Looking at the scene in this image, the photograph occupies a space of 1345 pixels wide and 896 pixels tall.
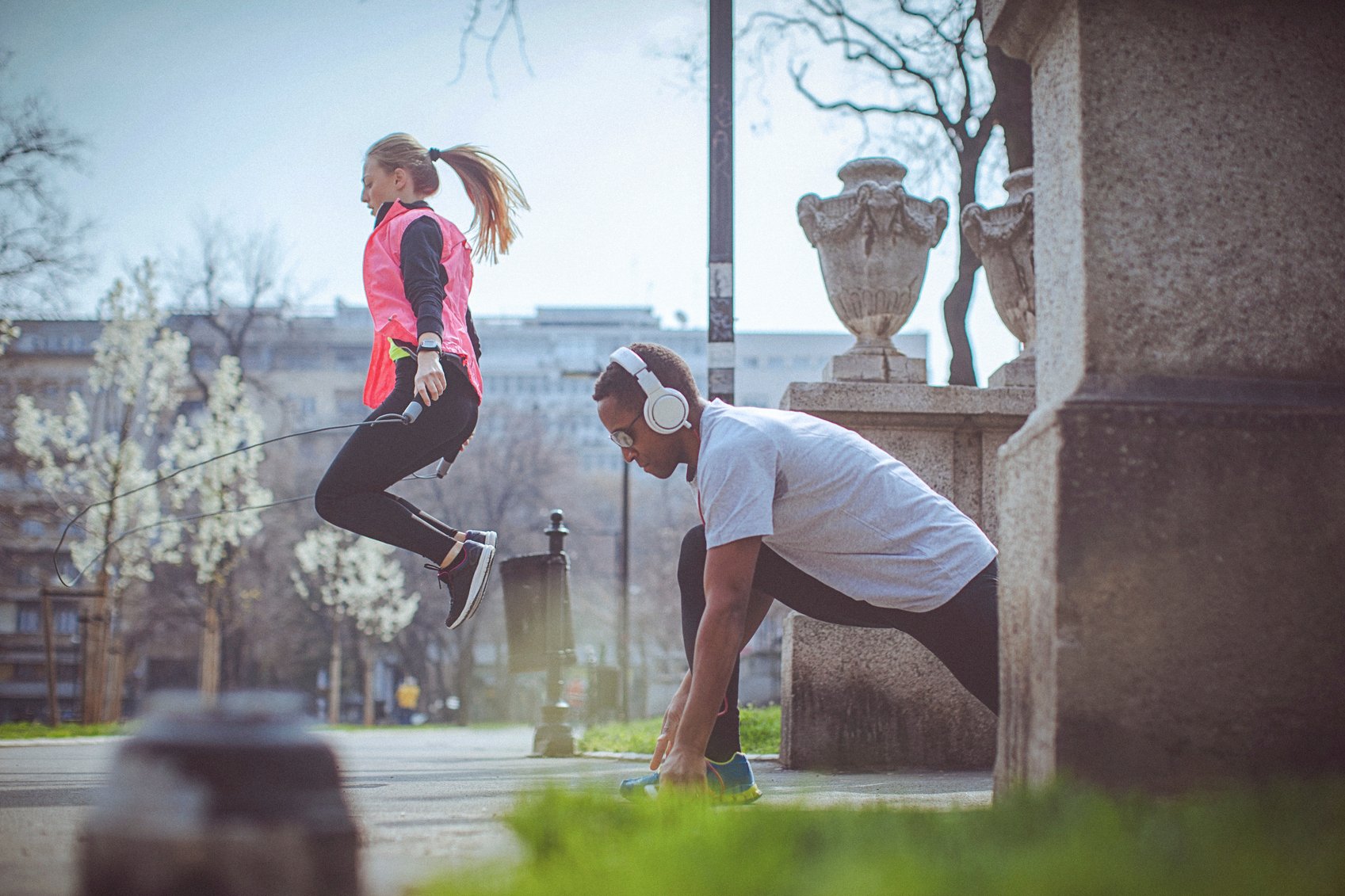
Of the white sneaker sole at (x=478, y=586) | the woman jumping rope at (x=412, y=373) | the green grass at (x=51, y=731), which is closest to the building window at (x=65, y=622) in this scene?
the green grass at (x=51, y=731)

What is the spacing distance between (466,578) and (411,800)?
1.34 metres

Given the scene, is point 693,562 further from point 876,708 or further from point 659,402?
point 876,708

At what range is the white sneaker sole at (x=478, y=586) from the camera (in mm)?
5105

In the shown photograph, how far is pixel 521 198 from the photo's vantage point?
5.84 metres

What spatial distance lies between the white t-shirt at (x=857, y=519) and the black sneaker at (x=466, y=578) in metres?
1.55

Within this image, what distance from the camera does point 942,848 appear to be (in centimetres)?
194

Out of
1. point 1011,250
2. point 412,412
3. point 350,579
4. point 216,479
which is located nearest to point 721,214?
point 1011,250

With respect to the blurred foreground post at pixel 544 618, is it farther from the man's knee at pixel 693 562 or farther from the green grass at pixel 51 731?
the man's knee at pixel 693 562

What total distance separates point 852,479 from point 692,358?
9537 cm

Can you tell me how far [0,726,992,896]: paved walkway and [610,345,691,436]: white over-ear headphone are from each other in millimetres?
1011

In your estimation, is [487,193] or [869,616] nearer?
[869,616]

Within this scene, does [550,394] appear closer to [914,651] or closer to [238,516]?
[238,516]

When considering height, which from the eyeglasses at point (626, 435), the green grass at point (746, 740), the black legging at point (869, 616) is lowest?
the green grass at point (746, 740)

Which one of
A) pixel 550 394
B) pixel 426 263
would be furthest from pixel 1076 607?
pixel 550 394
